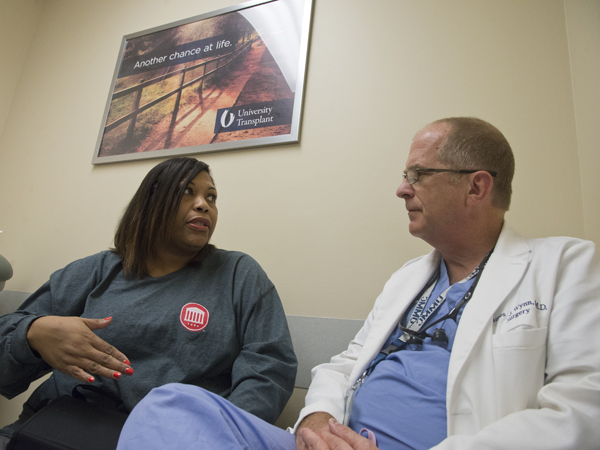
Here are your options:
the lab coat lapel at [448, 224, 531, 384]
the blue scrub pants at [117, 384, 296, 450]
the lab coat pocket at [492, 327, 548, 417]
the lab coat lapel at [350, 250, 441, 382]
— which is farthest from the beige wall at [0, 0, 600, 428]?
the blue scrub pants at [117, 384, 296, 450]

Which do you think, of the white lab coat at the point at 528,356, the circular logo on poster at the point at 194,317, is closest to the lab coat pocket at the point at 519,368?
the white lab coat at the point at 528,356

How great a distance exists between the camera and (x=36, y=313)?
1.33 metres

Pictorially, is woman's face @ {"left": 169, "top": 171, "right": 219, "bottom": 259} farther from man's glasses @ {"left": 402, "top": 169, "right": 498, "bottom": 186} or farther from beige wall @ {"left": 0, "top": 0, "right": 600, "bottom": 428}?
man's glasses @ {"left": 402, "top": 169, "right": 498, "bottom": 186}

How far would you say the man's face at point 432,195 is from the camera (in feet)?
3.58

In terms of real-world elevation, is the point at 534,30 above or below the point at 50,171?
above

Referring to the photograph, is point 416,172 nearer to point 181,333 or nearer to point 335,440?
point 335,440

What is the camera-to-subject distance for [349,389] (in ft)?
3.43

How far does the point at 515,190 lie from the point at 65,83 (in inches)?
117

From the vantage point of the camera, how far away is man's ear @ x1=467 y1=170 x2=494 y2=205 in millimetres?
1086

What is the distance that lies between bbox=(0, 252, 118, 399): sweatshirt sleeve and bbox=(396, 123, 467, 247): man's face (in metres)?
1.17

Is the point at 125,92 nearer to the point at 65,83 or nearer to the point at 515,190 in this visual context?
the point at 65,83

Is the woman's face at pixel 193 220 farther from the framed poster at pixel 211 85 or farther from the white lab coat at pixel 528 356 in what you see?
the white lab coat at pixel 528 356

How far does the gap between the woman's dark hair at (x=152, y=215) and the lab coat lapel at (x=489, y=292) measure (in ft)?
3.12

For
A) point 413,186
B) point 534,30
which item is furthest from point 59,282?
point 534,30
